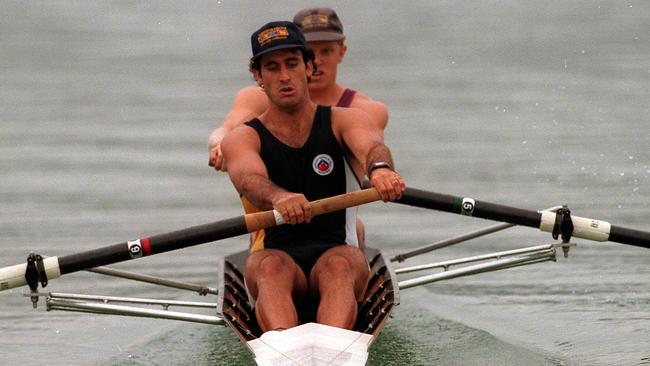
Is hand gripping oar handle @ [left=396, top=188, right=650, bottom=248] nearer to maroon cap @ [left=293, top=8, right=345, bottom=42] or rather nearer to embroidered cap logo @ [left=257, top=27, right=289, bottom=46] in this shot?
embroidered cap logo @ [left=257, top=27, right=289, bottom=46]

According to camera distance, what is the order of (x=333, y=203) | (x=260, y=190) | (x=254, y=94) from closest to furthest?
(x=333, y=203) → (x=260, y=190) → (x=254, y=94)

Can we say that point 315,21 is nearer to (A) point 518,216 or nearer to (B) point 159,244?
(A) point 518,216

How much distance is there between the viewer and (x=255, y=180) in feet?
22.9

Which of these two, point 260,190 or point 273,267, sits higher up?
point 260,190

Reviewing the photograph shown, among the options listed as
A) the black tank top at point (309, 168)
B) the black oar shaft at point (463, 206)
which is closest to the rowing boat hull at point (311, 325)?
the black tank top at point (309, 168)

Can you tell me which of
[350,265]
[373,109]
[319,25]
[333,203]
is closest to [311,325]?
[333,203]

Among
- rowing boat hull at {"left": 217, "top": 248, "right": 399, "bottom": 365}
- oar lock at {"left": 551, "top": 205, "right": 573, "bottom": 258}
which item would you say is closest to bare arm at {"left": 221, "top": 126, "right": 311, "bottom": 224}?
rowing boat hull at {"left": 217, "top": 248, "right": 399, "bottom": 365}

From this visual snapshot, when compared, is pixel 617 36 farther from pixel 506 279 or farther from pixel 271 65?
pixel 271 65

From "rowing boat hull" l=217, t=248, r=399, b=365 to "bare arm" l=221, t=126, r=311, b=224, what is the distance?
1.90ft

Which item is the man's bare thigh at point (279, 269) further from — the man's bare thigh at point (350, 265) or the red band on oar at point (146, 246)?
the red band on oar at point (146, 246)

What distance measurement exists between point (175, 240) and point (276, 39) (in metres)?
1.20

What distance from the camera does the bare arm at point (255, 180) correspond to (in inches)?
260

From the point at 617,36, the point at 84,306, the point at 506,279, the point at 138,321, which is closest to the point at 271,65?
the point at 84,306

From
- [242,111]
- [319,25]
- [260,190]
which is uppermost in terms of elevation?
[319,25]
